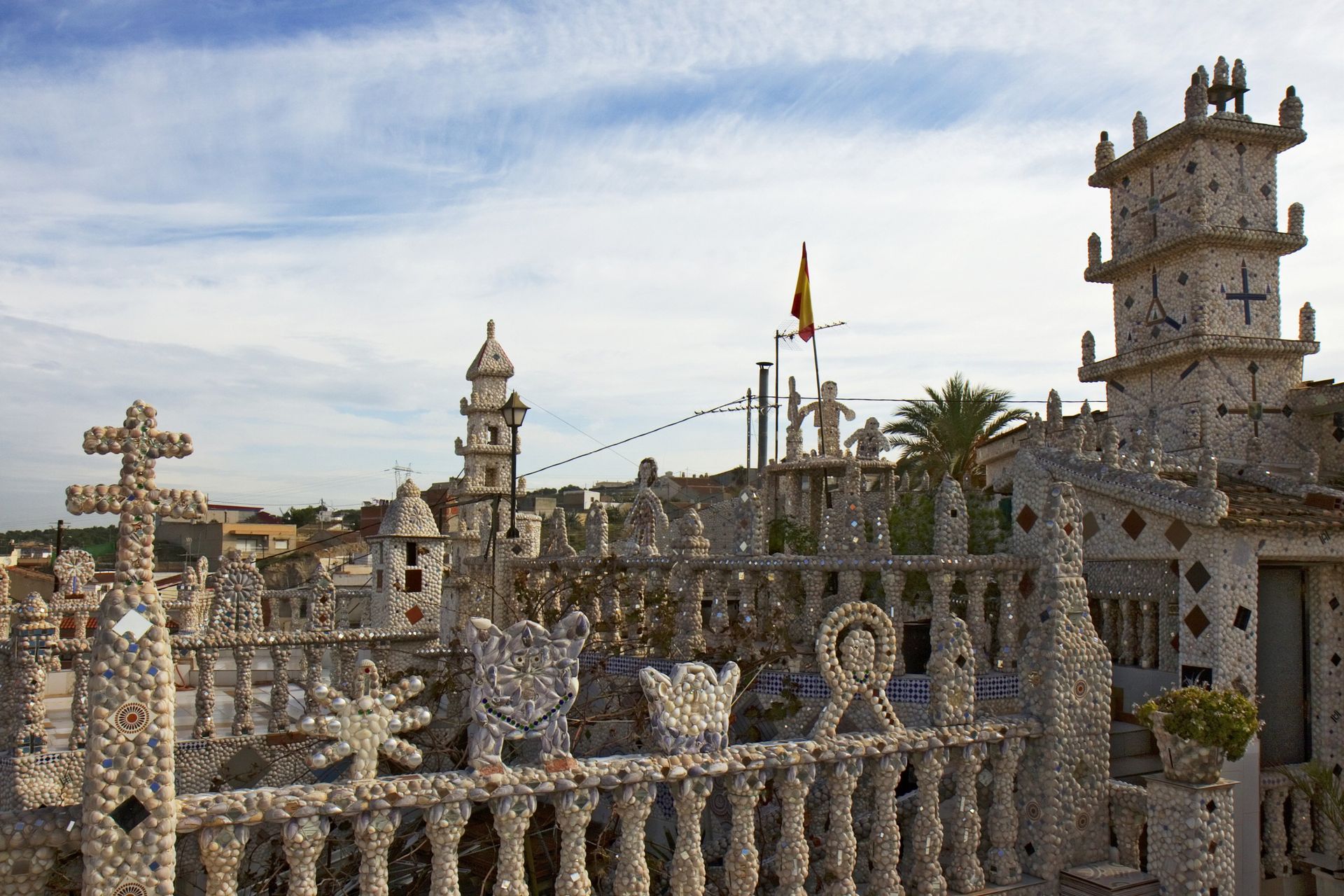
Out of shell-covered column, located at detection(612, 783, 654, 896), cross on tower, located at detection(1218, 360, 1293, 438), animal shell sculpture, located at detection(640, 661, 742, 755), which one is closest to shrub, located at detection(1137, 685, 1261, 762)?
animal shell sculpture, located at detection(640, 661, 742, 755)

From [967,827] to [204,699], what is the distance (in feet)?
27.1

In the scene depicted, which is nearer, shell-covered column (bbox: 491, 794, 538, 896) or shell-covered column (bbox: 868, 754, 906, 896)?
shell-covered column (bbox: 491, 794, 538, 896)

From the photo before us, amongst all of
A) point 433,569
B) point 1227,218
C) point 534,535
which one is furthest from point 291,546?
point 1227,218

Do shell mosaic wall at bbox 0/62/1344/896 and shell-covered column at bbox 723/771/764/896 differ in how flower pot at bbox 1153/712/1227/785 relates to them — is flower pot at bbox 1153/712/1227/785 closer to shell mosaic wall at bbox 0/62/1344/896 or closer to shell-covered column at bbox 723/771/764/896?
shell mosaic wall at bbox 0/62/1344/896

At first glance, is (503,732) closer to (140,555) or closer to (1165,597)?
(140,555)

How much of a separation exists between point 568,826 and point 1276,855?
294 inches

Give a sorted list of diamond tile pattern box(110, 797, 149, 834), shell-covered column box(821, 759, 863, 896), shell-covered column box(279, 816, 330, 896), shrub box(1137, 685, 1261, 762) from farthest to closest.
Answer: shrub box(1137, 685, 1261, 762)
shell-covered column box(821, 759, 863, 896)
shell-covered column box(279, 816, 330, 896)
diamond tile pattern box(110, 797, 149, 834)

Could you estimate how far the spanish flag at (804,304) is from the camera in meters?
19.2

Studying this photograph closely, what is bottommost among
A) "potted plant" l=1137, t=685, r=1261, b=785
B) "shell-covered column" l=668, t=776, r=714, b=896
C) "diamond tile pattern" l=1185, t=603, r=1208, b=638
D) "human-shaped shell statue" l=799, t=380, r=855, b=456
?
"shell-covered column" l=668, t=776, r=714, b=896

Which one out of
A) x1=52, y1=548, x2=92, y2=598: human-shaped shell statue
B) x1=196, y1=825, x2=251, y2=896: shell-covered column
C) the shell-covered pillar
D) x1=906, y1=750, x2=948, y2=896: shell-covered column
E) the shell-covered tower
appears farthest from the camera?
x1=52, y1=548, x2=92, y2=598: human-shaped shell statue

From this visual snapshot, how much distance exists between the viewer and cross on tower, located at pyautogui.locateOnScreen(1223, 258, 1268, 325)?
15.7 m

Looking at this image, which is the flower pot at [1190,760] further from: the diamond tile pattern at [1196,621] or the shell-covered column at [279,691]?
the shell-covered column at [279,691]

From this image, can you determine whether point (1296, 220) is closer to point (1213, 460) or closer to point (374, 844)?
point (1213, 460)

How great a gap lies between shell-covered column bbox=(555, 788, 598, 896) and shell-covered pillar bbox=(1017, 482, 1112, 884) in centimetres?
389
